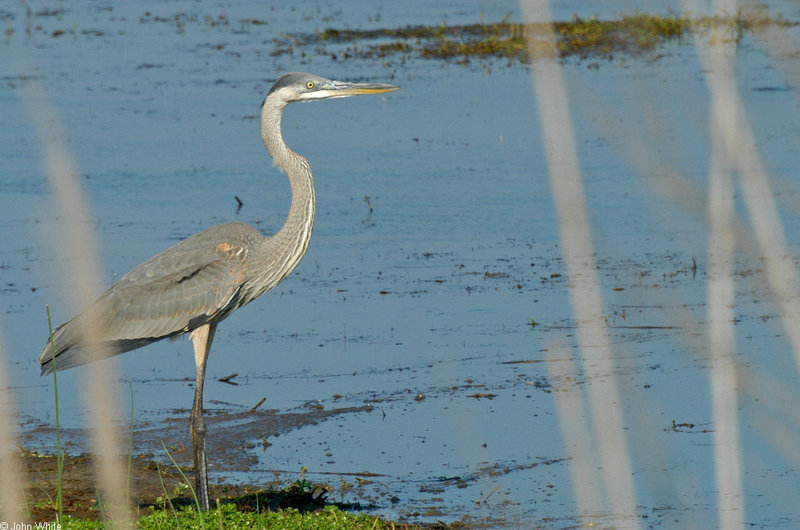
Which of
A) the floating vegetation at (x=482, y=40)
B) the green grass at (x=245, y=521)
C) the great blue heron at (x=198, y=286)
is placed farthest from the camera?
the floating vegetation at (x=482, y=40)

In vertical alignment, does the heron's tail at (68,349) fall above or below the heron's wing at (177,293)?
below

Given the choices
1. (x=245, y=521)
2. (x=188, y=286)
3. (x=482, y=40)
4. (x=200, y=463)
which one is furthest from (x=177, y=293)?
(x=482, y=40)

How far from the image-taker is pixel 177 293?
6125 mm

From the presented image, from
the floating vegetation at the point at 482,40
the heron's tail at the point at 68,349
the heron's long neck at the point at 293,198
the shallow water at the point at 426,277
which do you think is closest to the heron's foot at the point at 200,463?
the shallow water at the point at 426,277

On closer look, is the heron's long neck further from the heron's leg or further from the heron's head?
the heron's leg

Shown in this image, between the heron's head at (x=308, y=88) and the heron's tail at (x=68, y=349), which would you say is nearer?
the heron's tail at (x=68, y=349)

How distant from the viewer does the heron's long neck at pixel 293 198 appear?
20.5 ft

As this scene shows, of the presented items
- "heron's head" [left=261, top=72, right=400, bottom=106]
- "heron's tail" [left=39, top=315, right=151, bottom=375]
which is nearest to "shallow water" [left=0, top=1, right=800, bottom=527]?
"heron's tail" [left=39, top=315, right=151, bottom=375]

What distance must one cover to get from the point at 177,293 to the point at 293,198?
2.63ft

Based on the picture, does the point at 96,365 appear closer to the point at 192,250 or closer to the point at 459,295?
the point at 192,250

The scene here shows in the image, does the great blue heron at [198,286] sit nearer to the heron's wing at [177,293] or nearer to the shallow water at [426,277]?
the heron's wing at [177,293]

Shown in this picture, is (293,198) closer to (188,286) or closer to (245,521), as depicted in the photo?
(188,286)

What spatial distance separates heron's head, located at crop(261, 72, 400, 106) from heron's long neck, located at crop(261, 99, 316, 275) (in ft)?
0.29

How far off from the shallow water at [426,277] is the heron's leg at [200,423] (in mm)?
440
